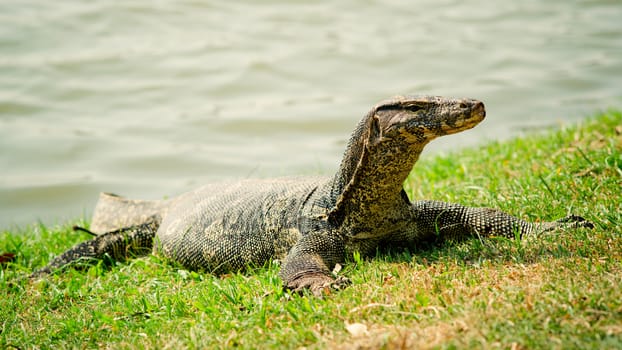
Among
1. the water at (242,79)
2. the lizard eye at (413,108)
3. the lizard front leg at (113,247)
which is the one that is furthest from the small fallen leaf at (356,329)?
the water at (242,79)

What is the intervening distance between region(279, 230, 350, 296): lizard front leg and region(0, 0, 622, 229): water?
17.3 ft

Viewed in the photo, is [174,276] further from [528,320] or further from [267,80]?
[267,80]

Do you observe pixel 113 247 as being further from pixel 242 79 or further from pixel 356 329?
pixel 242 79

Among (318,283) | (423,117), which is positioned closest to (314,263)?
(318,283)

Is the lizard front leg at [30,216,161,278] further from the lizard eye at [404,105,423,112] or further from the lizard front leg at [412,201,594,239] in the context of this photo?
the lizard eye at [404,105,423,112]

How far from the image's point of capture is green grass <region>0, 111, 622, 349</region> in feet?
11.3

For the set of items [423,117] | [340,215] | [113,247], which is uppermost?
[423,117]

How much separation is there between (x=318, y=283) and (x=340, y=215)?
0.74m

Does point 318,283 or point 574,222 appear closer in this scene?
point 318,283

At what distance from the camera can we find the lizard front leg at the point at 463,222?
500 centimetres

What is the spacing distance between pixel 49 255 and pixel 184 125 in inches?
290

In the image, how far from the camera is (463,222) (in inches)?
200

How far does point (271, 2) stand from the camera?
66.0ft

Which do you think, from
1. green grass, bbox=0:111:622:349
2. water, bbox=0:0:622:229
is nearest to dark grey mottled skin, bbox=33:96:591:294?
green grass, bbox=0:111:622:349
